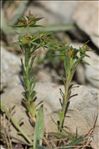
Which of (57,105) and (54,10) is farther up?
(54,10)

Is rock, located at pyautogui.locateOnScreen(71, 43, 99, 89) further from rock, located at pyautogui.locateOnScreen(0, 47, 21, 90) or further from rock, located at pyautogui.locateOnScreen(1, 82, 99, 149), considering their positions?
rock, located at pyautogui.locateOnScreen(0, 47, 21, 90)

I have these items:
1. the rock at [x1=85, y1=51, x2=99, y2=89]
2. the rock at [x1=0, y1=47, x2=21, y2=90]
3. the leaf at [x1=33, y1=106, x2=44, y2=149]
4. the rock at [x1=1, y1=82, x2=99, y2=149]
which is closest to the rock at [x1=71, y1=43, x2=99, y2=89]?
the rock at [x1=85, y1=51, x2=99, y2=89]

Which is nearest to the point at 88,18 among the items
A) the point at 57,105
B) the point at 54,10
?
the point at 54,10

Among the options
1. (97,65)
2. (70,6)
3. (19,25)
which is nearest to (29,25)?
(19,25)

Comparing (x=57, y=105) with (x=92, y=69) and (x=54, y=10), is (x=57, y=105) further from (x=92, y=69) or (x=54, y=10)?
(x=54, y=10)

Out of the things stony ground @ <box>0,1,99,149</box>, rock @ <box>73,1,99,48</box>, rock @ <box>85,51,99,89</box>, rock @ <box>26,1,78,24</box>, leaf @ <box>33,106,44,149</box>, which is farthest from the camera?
rock @ <box>26,1,78,24</box>

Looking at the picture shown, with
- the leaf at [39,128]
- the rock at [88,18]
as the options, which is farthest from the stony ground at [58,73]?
the leaf at [39,128]
